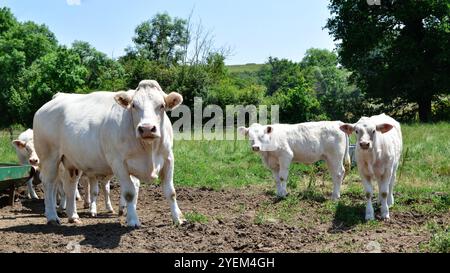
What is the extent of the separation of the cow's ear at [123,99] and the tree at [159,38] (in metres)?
61.7

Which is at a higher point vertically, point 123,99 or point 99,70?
point 99,70

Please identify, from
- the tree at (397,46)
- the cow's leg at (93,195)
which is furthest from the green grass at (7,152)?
the tree at (397,46)

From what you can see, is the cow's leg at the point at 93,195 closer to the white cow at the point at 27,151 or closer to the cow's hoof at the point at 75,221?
the cow's hoof at the point at 75,221

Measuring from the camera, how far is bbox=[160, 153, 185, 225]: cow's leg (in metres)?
8.84

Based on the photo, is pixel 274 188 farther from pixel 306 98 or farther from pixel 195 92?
pixel 195 92

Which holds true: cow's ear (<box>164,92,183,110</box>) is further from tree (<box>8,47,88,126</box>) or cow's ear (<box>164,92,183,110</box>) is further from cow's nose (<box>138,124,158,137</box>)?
tree (<box>8,47,88,126</box>)

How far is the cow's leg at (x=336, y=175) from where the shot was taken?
12492mm

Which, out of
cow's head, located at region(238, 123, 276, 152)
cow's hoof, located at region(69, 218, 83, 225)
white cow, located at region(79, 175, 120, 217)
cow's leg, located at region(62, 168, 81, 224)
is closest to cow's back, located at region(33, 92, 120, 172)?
cow's leg, located at region(62, 168, 81, 224)

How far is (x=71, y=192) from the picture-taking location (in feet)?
33.0

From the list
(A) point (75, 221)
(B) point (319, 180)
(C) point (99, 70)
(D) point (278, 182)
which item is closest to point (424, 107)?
(B) point (319, 180)

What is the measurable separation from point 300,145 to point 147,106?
6352mm

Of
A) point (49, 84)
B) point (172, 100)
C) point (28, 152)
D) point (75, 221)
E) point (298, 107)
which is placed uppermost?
point (49, 84)

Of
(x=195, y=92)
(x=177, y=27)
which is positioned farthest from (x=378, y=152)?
(x=177, y=27)

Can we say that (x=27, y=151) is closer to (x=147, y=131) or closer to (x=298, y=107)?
(x=147, y=131)
